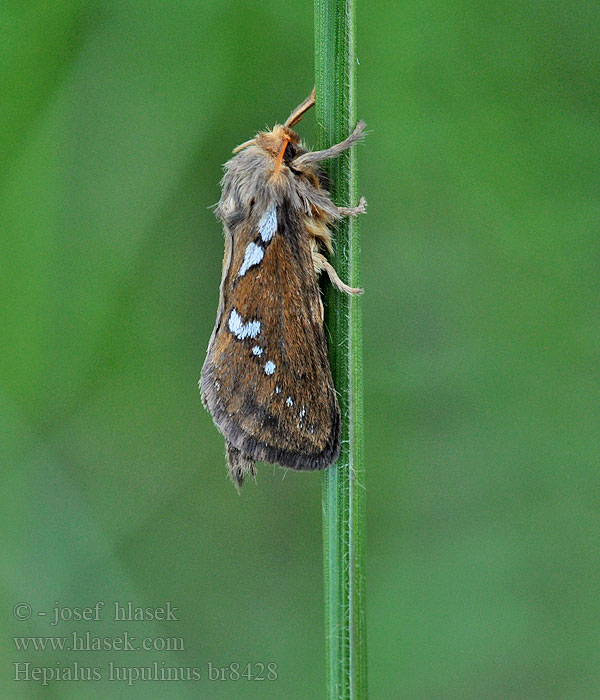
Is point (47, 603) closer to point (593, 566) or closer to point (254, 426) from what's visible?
point (254, 426)

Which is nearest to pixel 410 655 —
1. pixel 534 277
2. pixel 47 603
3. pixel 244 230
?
pixel 47 603

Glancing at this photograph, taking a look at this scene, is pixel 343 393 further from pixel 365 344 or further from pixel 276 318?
pixel 365 344

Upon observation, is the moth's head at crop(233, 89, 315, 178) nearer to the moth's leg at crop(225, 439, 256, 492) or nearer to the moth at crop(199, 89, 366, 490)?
the moth at crop(199, 89, 366, 490)

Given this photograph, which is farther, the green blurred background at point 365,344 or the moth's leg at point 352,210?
the green blurred background at point 365,344

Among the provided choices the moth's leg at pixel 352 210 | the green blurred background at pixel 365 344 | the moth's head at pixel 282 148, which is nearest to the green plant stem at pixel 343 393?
the moth's leg at pixel 352 210

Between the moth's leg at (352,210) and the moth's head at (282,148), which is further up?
the moth's head at (282,148)

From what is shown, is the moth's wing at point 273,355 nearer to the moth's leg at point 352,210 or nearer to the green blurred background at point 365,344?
the moth's leg at point 352,210

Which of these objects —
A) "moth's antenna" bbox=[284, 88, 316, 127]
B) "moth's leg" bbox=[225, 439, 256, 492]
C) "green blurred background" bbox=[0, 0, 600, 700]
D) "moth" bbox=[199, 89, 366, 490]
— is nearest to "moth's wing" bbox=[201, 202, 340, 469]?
"moth" bbox=[199, 89, 366, 490]
